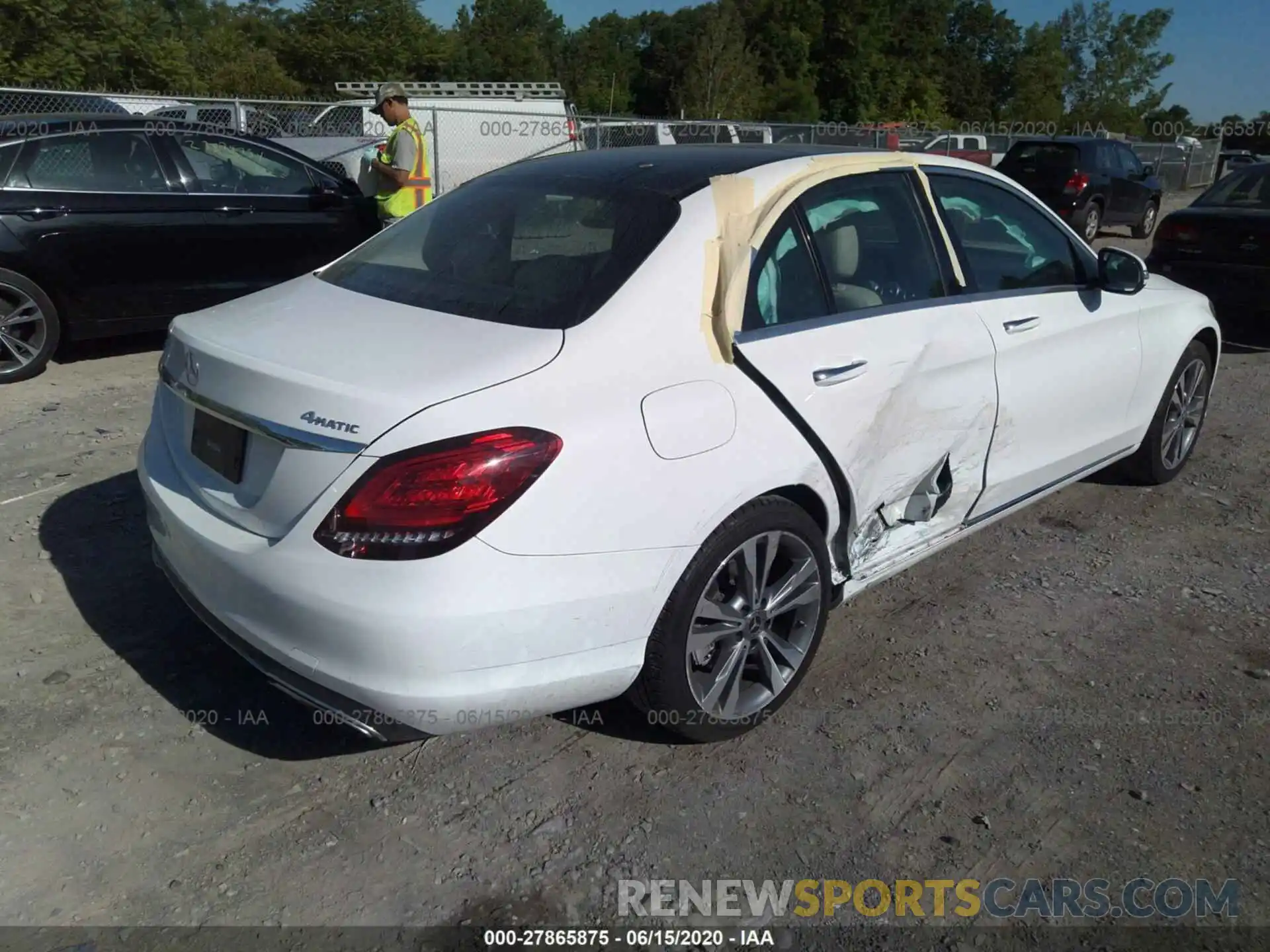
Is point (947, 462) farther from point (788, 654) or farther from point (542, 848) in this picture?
point (542, 848)

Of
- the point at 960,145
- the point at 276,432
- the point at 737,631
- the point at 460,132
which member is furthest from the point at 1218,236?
the point at 960,145

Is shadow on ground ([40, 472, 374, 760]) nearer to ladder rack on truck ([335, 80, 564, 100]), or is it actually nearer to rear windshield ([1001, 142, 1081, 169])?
ladder rack on truck ([335, 80, 564, 100])

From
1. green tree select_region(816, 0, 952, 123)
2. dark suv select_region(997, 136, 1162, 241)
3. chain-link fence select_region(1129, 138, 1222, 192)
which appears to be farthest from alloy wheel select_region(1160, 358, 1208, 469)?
green tree select_region(816, 0, 952, 123)

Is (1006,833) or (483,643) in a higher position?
(483,643)

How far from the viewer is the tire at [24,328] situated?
640 cm

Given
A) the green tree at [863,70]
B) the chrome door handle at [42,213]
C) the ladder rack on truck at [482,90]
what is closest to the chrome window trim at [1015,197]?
the chrome door handle at [42,213]

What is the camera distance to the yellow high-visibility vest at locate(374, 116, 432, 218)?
720 centimetres

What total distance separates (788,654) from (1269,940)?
1390mm

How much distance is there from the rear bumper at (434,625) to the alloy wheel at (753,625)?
269 mm

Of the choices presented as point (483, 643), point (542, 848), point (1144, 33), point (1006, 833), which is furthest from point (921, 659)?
point (1144, 33)

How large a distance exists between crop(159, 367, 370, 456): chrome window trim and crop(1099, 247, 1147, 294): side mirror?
3307mm

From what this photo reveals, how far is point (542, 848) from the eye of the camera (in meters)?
2.72

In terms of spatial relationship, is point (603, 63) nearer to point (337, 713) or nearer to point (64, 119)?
point (64, 119)

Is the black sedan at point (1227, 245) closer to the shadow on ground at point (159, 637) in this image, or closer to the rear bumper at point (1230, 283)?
the rear bumper at point (1230, 283)
